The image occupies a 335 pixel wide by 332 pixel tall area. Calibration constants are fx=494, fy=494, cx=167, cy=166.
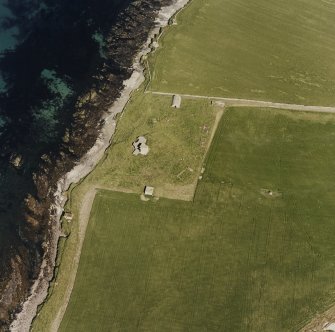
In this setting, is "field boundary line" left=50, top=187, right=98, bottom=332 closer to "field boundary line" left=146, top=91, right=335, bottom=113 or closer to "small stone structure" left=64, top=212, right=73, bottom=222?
"small stone structure" left=64, top=212, right=73, bottom=222

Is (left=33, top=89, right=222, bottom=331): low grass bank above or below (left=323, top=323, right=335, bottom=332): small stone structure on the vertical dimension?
above

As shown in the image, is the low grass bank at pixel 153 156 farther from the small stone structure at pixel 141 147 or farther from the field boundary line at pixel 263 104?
the field boundary line at pixel 263 104

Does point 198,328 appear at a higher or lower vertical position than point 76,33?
lower

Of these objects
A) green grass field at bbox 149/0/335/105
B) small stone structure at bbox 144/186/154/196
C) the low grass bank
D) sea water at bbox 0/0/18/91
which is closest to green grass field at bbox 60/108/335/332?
small stone structure at bbox 144/186/154/196

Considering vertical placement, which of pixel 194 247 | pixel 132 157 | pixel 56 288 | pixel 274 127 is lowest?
pixel 56 288

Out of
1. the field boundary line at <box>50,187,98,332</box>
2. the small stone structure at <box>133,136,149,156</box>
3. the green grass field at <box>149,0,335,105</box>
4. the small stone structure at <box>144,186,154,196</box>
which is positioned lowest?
the field boundary line at <box>50,187,98,332</box>

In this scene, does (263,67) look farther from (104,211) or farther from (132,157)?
(104,211)

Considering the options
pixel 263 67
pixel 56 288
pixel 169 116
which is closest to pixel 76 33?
pixel 169 116
